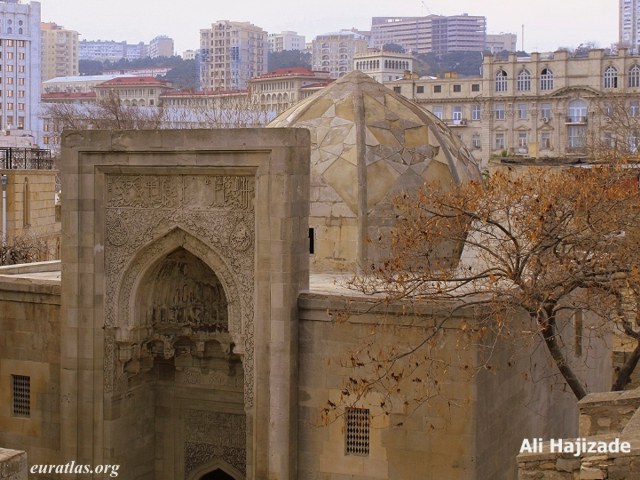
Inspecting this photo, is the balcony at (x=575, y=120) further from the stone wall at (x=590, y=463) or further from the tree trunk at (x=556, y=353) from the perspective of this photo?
the stone wall at (x=590, y=463)

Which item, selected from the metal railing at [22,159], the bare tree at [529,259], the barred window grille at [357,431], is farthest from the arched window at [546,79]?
the barred window grille at [357,431]

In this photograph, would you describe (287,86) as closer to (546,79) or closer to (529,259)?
(546,79)

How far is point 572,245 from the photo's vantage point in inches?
508

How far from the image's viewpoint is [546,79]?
80812 mm

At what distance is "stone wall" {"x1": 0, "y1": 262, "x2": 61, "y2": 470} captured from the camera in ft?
50.7

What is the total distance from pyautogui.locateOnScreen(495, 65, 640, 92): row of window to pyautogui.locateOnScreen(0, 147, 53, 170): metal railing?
4951cm

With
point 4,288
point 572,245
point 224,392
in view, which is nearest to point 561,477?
point 572,245

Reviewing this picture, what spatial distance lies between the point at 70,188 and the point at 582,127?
66.7m

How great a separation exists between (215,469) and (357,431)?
129 inches

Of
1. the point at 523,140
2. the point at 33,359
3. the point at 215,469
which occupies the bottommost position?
the point at 215,469

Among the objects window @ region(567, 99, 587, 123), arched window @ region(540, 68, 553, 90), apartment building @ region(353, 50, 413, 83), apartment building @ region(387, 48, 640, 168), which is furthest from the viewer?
apartment building @ region(353, 50, 413, 83)

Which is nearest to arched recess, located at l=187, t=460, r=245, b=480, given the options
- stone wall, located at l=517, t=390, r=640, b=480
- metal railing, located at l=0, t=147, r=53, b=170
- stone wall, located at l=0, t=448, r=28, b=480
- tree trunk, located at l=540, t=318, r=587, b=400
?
tree trunk, located at l=540, t=318, r=587, b=400

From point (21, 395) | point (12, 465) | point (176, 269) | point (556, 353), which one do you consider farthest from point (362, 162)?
point (12, 465)

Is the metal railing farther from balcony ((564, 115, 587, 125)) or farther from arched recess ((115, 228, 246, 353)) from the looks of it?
balcony ((564, 115, 587, 125))
